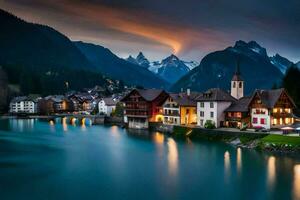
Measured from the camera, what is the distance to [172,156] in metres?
49.5

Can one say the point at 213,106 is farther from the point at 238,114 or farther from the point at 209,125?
the point at 238,114

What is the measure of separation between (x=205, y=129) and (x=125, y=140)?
14522 millimetres

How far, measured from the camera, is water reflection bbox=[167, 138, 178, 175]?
1620 inches

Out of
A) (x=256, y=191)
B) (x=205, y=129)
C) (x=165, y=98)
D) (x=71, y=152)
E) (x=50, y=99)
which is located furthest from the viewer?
(x=50, y=99)

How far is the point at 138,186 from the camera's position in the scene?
111 ft

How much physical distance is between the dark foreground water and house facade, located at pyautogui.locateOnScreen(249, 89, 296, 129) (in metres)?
9.46

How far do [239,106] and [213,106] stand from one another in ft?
16.0

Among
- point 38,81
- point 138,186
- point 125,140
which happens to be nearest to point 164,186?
point 138,186

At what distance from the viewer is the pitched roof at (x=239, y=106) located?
216ft

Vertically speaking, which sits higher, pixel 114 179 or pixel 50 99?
pixel 50 99

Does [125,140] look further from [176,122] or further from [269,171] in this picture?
[269,171]

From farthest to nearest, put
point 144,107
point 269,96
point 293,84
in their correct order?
point 144,107 < point 293,84 < point 269,96

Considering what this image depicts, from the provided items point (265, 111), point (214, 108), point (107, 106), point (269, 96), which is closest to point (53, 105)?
point (107, 106)

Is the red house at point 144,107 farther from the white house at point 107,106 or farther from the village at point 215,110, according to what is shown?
the white house at point 107,106
